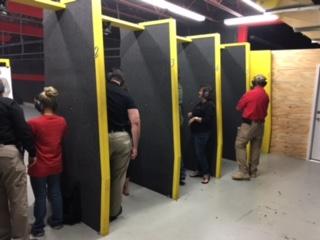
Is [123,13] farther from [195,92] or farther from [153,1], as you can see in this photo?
[195,92]

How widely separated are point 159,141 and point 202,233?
1.26m

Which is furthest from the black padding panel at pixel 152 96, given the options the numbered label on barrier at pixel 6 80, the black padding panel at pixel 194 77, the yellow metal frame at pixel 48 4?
the numbered label on barrier at pixel 6 80

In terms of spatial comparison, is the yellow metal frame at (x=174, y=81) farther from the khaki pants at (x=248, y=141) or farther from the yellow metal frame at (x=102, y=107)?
the khaki pants at (x=248, y=141)

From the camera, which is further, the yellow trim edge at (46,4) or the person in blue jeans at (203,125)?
the person in blue jeans at (203,125)

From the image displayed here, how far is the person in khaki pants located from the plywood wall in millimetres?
4921

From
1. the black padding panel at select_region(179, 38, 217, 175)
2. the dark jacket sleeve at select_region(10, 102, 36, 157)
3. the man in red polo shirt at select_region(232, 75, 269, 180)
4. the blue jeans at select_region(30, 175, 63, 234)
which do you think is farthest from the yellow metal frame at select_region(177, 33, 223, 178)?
the dark jacket sleeve at select_region(10, 102, 36, 157)

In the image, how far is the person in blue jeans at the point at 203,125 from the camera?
4211 millimetres

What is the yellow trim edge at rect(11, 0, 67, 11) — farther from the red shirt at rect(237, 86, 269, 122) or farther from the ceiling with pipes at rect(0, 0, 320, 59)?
the ceiling with pipes at rect(0, 0, 320, 59)

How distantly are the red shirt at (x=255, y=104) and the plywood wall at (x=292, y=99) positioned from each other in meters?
1.77

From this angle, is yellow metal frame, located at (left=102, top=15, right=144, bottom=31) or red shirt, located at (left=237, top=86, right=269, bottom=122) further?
red shirt, located at (left=237, top=86, right=269, bottom=122)

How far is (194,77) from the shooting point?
185 inches

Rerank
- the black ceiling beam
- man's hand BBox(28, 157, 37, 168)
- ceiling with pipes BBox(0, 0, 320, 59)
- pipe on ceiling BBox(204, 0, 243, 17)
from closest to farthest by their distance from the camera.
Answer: man's hand BBox(28, 157, 37, 168) < the black ceiling beam < pipe on ceiling BBox(204, 0, 243, 17) < ceiling with pipes BBox(0, 0, 320, 59)

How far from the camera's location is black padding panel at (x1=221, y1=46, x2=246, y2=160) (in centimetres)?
533

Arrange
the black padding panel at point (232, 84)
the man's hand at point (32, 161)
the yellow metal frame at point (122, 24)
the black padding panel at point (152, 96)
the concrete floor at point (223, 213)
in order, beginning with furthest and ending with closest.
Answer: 1. the black padding panel at point (232, 84)
2. the black padding panel at point (152, 96)
3. the yellow metal frame at point (122, 24)
4. the concrete floor at point (223, 213)
5. the man's hand at point (32, 161)
